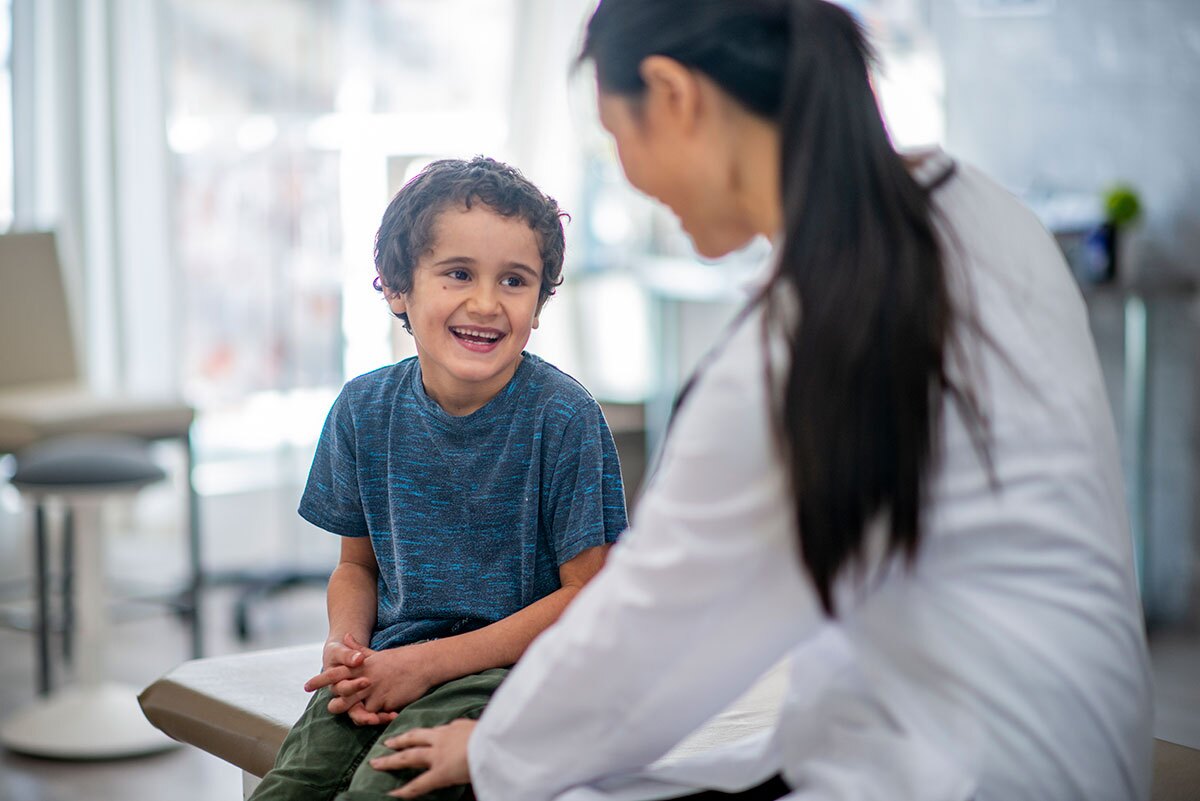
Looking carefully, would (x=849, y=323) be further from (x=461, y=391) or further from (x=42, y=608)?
(x=42, y=608)

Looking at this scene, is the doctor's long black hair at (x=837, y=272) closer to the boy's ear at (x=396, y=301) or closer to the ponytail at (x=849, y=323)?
the ponytail at (x=849, y=323)

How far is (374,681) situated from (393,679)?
0.05 feet

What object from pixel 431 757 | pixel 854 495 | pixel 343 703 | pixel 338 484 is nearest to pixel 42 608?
pixel 338 484

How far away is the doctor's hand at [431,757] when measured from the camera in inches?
41.4

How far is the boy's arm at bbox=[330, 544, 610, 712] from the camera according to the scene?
1205 millimetres

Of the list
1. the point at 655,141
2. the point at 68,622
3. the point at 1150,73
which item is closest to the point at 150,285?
the point at 68,622

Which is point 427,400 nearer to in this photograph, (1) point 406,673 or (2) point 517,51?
(1) point 406,673

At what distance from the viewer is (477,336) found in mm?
1299

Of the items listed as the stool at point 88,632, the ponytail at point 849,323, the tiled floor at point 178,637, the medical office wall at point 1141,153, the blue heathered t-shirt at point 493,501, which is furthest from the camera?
the medical office wall at point 1141,153

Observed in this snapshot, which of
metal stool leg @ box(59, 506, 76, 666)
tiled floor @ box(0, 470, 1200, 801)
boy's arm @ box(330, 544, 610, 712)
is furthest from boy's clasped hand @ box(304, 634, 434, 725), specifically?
metal stool leg @ box(59, 506, 76, 666)

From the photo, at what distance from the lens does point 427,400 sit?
134 cm

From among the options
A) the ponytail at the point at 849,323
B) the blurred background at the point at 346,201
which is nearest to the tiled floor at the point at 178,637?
the blurred background at the point at 346,201

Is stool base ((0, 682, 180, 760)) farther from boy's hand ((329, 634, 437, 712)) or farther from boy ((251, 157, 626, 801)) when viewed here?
boy's hand ((329, 634, 437, 712))

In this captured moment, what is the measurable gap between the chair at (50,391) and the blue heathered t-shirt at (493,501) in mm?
1811
